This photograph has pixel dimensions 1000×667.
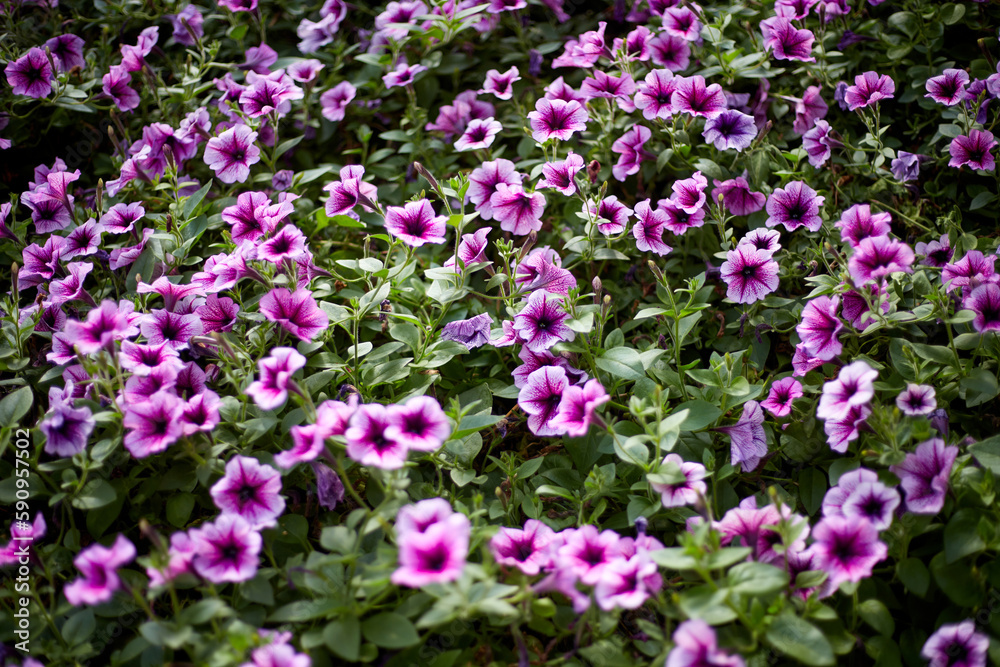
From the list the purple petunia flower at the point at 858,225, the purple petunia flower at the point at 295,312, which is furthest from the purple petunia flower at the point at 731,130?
the purple petunia flower at the point at 295,312

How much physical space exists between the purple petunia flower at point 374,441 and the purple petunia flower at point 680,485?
62 centimetres

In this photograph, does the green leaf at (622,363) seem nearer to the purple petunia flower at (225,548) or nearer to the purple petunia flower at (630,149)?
the purple petunia flower at (630,149)

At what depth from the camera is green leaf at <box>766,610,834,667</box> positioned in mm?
1533

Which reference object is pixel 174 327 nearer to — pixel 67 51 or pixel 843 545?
pixel 67 51

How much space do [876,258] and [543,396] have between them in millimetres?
933

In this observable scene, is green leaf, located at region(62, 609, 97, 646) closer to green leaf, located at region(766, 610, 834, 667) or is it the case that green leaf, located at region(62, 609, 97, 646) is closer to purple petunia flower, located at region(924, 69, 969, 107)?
green leaf, located at region(766, 610, 834, 667)

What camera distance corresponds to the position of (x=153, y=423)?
73.0 inches

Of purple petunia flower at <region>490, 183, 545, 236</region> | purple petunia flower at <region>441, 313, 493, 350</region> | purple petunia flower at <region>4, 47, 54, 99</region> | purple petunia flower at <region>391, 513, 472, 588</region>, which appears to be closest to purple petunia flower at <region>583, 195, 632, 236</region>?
purple petunia flower at <region>490, 183, 545, 236</region>

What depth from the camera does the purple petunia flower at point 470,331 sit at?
7.48ft

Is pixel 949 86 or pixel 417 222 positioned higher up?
pixel 949 86

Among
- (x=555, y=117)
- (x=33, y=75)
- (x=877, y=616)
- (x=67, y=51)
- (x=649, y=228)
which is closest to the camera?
(x=877, y=616)

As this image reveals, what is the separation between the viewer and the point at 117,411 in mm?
1925

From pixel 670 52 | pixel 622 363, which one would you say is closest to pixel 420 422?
pixel 622 363

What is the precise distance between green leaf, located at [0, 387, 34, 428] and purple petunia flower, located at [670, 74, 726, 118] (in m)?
2.16
